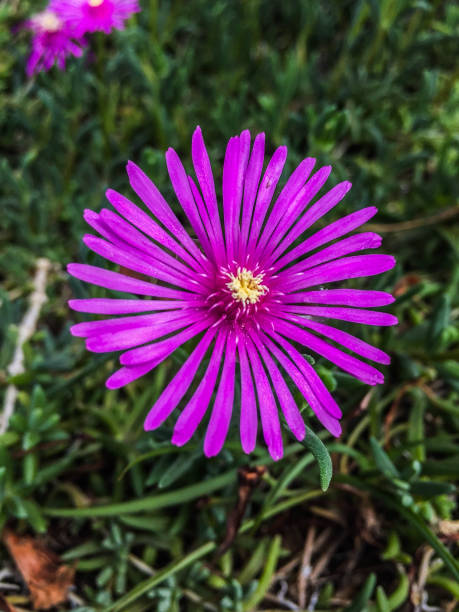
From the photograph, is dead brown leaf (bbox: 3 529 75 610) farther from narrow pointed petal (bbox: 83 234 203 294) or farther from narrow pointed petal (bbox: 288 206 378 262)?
narrow pointed petal (bbox: 288 206 378 262)

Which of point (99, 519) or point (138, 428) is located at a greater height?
point (138, 428)

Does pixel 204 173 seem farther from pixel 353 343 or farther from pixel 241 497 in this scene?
pixel 241 497

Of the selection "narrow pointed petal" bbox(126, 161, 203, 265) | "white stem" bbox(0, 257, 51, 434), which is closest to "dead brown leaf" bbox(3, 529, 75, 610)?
"white stem" bbox(0, 257, 51, 434)

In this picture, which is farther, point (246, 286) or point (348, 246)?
point (246, 286)

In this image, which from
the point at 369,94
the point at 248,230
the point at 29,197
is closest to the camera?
the point at 248,230

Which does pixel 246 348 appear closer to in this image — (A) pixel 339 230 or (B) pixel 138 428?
(A) pixel 339 230

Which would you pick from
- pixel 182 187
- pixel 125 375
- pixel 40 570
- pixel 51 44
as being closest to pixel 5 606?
pixel 40 570

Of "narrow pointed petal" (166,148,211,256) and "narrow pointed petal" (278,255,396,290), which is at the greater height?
"narrow pointed petal" (166,148,211,256)

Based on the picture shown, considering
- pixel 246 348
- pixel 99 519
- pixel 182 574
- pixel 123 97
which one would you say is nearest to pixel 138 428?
pixel 99 519
